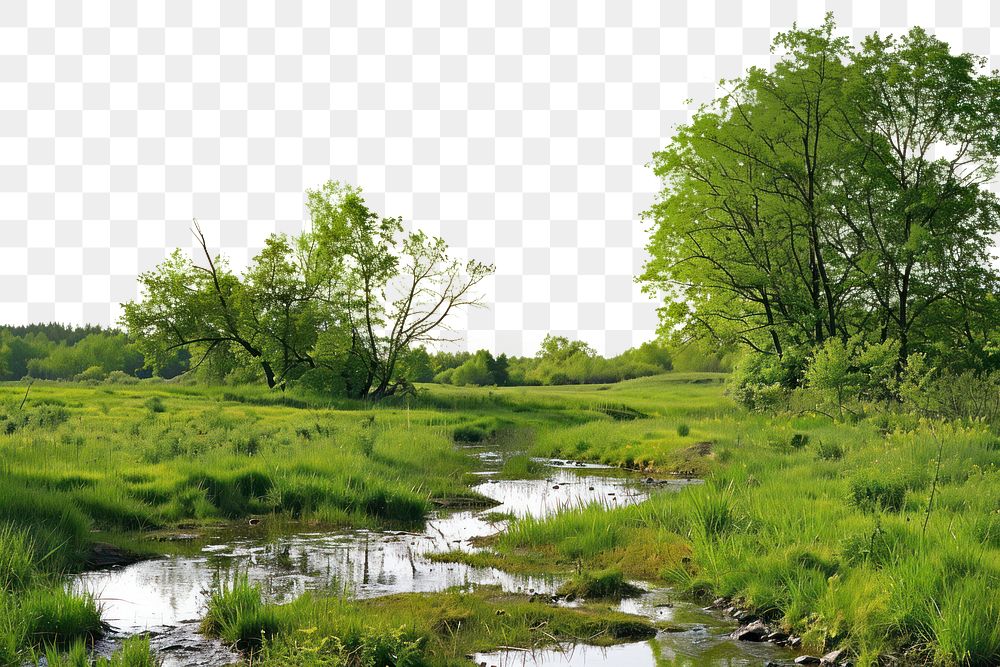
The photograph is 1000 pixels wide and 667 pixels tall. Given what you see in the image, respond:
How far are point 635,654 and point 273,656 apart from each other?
123 inches

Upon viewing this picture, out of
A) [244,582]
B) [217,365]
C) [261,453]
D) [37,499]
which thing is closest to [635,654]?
[244,582]

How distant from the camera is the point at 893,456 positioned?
14.1 m

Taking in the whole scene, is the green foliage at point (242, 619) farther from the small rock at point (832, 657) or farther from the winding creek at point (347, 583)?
the small rock at point (832, 657)

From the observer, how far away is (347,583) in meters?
8.88

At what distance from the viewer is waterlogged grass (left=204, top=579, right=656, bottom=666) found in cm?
664

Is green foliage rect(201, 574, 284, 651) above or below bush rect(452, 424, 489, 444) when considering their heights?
below

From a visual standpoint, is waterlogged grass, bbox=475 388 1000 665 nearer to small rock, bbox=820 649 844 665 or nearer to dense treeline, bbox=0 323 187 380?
small rock, bbox=820 649 844 665

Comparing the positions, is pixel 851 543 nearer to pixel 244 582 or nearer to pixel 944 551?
pixel 944 551

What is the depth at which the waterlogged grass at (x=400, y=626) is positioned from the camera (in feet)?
21.8

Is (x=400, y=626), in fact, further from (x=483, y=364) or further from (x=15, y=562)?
(x=483, y=364)

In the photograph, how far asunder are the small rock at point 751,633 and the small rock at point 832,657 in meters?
0.74

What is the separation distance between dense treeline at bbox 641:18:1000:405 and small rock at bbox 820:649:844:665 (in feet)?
72.2

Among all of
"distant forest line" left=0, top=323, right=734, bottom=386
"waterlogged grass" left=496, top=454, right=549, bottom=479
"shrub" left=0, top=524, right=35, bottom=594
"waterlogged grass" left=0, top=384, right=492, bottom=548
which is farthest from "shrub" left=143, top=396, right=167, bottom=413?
"distant forest line" left=0, top=323, right=734, bottom=386

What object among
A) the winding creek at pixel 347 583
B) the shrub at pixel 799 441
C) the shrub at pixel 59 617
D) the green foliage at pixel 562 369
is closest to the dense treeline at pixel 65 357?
the green foliage at pixel 562 369
